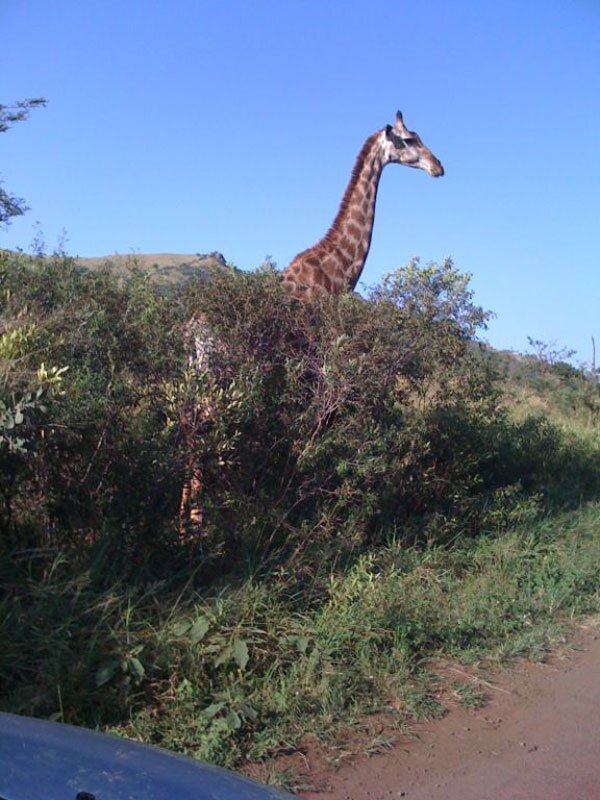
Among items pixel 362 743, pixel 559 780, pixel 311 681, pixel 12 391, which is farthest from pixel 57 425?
pixel 559 780

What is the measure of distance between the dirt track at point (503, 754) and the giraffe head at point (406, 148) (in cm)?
546

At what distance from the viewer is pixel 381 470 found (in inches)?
219

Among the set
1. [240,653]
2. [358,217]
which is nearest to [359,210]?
[358,217]

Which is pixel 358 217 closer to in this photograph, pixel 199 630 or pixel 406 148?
pixel 406 148

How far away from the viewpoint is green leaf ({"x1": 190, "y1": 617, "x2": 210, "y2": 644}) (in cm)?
418

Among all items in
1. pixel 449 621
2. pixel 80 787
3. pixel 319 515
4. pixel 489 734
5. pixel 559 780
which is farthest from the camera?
pixel 319 515

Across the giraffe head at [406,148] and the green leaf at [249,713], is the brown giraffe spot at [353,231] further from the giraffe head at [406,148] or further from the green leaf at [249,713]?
the green leaf at [249,713]

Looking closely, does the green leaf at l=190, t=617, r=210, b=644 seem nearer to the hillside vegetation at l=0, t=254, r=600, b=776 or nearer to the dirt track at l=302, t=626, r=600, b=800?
the hillside vegetation at l=0, t=254, r=600, b=776

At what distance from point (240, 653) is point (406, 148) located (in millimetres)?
6081

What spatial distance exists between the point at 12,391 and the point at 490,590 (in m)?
3.55

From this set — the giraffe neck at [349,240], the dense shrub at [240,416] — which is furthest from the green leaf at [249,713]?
the giraffe neck at [349,240]

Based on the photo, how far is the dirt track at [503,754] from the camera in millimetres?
3605

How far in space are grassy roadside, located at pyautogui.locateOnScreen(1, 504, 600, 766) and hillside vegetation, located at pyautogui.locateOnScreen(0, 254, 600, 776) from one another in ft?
0.04

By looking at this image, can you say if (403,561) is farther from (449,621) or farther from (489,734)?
(489,734)
